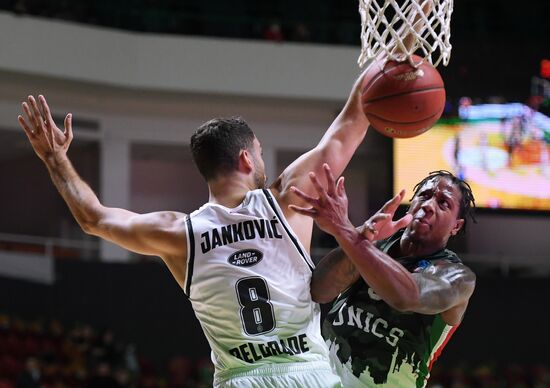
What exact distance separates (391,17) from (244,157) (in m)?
1.24

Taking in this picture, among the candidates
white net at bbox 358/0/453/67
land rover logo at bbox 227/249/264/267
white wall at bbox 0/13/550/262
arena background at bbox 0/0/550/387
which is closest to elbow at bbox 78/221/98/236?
land rover logo at bbox 227/249/264/267

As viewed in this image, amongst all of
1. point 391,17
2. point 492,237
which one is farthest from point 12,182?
point 391,17

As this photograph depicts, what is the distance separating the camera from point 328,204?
3459mm

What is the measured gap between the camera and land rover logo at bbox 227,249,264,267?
143 inches

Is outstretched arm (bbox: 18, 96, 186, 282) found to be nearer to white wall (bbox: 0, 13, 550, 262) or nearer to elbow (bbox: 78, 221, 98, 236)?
elbow (bbox: 78, 221, 98, 236)

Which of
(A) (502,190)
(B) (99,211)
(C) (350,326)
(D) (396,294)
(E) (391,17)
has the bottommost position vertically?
(A) (502,190)

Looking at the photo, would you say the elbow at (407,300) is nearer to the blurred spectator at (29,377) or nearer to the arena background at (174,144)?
the blurred spectator at (29,377)

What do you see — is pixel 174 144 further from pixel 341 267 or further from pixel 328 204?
pixel 328 204

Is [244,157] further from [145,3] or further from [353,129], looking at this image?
[145,3]

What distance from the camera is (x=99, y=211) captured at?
387 centimetres

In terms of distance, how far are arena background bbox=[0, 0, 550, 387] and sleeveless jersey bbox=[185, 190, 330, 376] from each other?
8.17 m

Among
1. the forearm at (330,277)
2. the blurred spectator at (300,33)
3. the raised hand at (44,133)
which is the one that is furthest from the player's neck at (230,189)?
the blurred spectator at (300,33)

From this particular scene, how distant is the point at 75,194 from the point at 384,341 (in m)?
1.43

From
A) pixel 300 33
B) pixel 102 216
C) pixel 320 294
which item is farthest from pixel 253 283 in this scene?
pixel 300 33
